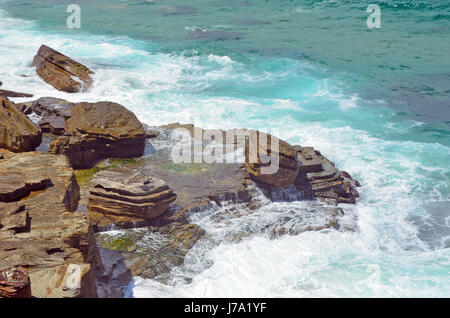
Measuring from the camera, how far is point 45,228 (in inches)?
285

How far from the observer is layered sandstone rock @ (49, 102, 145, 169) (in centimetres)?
1196

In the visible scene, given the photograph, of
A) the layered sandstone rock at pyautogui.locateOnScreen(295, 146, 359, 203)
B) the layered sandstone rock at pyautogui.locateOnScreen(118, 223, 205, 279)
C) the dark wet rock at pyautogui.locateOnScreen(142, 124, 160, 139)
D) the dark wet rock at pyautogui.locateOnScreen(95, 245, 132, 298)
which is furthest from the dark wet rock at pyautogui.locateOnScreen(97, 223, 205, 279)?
the dark wet rock at pyautogui.locateOnScreen(142, 124, 160, 139)

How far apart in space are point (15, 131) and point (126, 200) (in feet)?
9.98

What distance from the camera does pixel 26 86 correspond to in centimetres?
1880

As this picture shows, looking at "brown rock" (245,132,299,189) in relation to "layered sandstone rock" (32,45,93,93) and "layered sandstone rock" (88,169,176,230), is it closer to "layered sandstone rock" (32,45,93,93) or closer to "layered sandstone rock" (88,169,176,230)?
"layered sandstone rock" (88,169,176,230)

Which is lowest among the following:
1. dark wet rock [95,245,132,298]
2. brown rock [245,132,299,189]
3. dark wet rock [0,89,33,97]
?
dark wet rock [95,245,132,298]

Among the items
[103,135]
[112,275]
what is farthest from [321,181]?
[112,275]

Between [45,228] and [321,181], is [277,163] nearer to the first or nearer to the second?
[321,181]

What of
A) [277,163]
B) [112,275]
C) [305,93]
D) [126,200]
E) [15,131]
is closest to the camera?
[112,275]

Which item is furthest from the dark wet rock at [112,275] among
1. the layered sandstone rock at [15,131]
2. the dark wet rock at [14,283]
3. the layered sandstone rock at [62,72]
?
the layered sandstone rock at [62,72]

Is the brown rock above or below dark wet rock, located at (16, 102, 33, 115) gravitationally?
below

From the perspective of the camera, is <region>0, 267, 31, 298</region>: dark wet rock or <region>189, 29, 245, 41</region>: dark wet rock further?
<region>189, 29, 245, 41</region>: dark wet rock

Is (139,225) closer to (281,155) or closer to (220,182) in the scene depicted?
(220,182)

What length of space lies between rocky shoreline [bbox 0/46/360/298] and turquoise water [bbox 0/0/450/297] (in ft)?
2.57
